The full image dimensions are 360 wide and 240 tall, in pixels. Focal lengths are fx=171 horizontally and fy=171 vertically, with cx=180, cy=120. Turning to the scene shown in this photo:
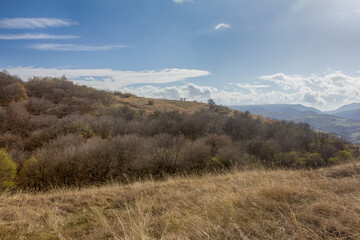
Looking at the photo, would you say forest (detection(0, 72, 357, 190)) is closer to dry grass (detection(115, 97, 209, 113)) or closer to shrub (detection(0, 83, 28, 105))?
shrub (detection(0, 83, 28, 105))

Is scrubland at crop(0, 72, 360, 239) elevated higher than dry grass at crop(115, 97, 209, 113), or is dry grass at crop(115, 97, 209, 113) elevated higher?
dry grass at crop(115, 97, 209, 113)

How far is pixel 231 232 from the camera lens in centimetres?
234

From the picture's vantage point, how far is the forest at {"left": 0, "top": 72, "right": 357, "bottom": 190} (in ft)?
41.2

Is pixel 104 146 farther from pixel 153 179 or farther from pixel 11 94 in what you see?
pixel 11 94

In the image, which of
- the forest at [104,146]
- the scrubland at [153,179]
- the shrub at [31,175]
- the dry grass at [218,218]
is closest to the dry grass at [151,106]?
the scrubland at [153,179]

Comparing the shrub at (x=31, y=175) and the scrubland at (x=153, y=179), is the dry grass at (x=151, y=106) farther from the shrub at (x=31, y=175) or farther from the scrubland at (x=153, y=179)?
the shrub at (x=31, y=175)

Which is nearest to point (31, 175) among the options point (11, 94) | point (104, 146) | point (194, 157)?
point (104, 146)

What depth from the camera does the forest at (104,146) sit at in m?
12.6

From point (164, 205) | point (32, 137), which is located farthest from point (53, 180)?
point (164, 205)

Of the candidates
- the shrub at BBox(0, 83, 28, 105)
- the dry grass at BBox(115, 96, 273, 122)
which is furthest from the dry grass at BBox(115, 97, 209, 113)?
the shrub at BBox(0, 83, 28, 105)

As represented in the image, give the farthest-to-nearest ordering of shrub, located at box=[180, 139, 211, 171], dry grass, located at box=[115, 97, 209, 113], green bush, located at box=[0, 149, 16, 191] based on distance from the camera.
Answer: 1. dry grass, located at box=[115, 97, 209, 113]
2. shrub, located at box=[180, 139, 211, 171]
3. green bush, located at box=[0, 149, 16, 191]

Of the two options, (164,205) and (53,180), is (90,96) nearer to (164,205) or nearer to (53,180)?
(53,180)

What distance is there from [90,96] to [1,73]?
42.9ft

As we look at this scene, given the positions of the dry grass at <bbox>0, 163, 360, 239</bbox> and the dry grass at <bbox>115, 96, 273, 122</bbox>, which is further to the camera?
the dry grass at <bbox>115, 96, 273, 122</bbox>
